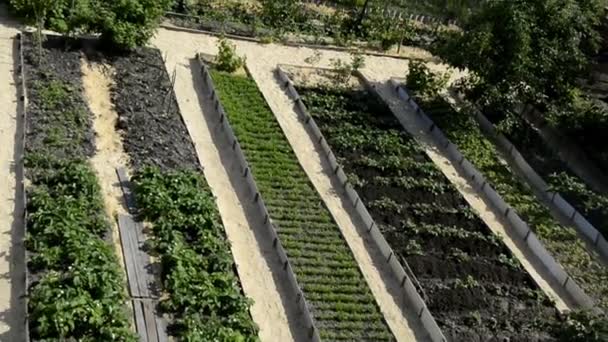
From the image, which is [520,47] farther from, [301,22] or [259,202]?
[259,202]

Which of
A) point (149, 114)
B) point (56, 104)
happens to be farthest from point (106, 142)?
point (149, 114)

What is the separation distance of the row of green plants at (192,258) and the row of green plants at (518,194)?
8.31 metres

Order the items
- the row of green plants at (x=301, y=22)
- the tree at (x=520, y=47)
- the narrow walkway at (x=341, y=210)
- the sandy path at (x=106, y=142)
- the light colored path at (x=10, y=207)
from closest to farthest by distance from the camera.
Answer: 1. the light colored path at (x=10, y=207)
2. the narrow walkway at (x=341, y=210)
3. the sandy path at (x=106, y=142)
4. the tree at (x=520, y=47)
5. the row of green plants at (x=301, y=22)

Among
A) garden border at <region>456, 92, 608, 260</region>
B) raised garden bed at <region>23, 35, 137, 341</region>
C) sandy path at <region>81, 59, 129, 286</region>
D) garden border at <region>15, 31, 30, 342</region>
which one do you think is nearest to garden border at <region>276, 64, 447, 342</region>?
sandy path at <region>81, 59, 129, 286</region>

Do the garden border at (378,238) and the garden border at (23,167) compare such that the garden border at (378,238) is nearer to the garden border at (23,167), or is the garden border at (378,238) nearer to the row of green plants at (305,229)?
the row of green plants at (305,229)

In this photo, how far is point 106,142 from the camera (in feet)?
64.1

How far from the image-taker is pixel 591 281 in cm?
1894

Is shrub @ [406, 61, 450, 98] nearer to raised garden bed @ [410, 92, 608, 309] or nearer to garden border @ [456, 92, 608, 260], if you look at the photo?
raised garden bed @ [410, 92, 608, 309]

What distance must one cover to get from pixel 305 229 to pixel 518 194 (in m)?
6.72

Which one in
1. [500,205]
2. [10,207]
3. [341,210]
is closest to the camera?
[10,207]

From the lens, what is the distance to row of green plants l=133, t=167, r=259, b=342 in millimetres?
14648

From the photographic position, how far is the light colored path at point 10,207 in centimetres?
1392

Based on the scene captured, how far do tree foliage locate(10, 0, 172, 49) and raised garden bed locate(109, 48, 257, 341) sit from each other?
2.53ft

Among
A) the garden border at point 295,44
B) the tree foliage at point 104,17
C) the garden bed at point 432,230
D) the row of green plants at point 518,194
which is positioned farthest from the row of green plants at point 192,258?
the garden border at point 295,44
